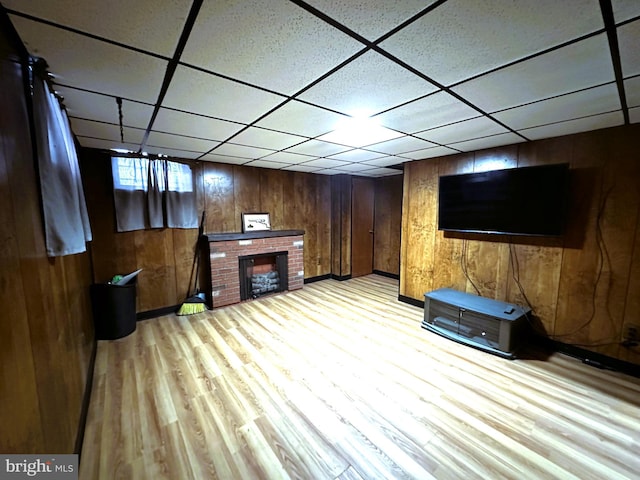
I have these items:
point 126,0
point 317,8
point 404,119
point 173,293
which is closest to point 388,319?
point 404,119

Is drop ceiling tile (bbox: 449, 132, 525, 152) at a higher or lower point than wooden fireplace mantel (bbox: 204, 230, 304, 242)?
higher

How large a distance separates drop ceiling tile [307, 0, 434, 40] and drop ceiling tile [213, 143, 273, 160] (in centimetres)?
230

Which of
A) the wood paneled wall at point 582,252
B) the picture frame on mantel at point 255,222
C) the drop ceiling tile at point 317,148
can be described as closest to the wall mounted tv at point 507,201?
the wood paneled wall at point 582,252

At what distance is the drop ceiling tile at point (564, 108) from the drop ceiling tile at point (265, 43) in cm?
163

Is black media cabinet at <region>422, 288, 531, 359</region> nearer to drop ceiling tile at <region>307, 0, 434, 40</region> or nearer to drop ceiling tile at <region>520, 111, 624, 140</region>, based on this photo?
drop ceiling tile at <region>520, 111, 624, 140</region>

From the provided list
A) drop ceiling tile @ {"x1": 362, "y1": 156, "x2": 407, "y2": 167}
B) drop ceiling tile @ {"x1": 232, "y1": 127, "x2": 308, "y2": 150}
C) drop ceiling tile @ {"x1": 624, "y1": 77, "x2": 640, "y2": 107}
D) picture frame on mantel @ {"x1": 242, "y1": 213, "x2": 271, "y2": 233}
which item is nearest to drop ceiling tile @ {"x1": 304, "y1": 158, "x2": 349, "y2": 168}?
drop ceiling tile @ {"x1": 362, "y1": 156, "x2": 407, "y2": 167}

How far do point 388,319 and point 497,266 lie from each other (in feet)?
5.16

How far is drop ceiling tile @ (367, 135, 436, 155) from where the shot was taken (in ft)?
9.42

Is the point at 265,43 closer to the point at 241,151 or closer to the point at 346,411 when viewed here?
the point at 241,151

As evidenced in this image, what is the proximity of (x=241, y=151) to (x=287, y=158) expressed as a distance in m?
0.71

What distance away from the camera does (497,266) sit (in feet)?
10.8

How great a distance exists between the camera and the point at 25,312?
108cm

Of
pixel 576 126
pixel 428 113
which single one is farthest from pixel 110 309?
pixel 576 126
